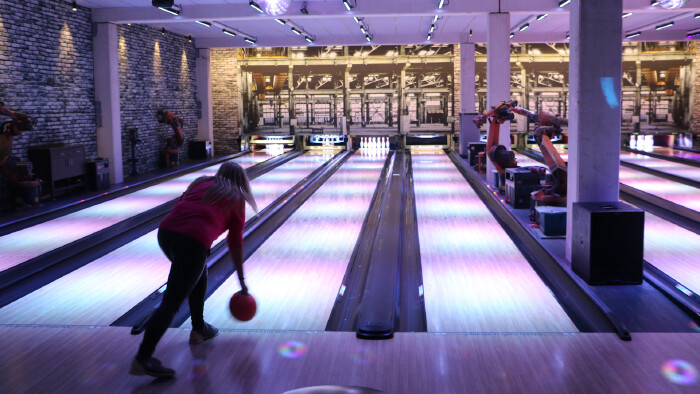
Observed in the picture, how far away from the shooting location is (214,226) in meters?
3.44

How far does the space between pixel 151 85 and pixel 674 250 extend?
1152 cm

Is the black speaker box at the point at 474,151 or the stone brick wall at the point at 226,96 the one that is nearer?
the black speaker box at the point at 474,151

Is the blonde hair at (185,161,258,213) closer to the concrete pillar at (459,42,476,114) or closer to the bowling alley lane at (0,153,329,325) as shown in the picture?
the bowling alley lane at (0,153,329,325)

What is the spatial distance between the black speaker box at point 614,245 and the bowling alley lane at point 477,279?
0.46 metres

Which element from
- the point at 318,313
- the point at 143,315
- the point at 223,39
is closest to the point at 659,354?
the point at 318,313

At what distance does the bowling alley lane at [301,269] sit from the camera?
4.64 meters

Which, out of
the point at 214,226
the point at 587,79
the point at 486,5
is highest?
the point at 486,5

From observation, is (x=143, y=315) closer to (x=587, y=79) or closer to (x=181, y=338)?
(x=181, y=338)

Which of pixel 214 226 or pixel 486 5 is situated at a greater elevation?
pixel 486 5

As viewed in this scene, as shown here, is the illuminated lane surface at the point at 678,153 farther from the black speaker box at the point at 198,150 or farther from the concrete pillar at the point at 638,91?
the black speaker box at the point at 198,150

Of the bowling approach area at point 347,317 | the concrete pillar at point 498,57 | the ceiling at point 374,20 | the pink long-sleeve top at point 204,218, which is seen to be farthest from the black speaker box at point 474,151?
the pink long-sleeve top at point 204,218

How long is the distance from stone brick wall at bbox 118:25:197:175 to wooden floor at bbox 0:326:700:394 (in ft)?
32.3

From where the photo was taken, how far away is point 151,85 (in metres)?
14.6

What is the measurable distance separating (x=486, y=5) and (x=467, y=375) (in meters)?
9.45
